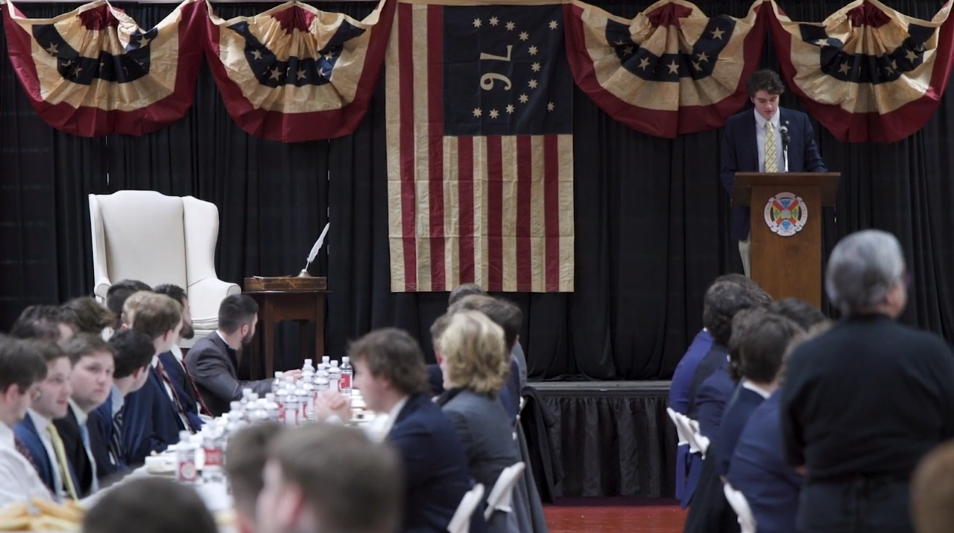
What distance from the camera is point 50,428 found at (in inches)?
143

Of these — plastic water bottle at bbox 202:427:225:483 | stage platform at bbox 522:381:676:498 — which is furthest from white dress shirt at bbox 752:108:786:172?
plastic water bottle at bbox 202:427:225:483

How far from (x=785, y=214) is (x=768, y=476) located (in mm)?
3660

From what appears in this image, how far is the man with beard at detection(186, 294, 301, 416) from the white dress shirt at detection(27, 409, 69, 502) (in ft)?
8.17

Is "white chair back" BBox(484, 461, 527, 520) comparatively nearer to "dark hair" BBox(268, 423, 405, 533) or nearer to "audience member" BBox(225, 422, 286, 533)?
"audience member" BBox(225, 422, 286, 533)

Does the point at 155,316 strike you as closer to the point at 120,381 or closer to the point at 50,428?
the point at 120,381

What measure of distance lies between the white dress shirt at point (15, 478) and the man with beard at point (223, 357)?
2.87 meters

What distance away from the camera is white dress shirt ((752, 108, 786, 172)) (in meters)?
7.45

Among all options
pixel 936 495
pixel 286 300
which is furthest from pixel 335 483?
pixel 286 300

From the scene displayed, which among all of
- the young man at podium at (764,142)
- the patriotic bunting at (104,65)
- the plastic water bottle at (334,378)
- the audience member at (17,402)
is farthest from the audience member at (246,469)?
the patriotic bunting at (104,65)

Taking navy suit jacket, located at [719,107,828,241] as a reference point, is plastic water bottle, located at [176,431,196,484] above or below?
below

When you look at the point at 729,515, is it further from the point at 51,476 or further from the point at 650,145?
the point at 650,145

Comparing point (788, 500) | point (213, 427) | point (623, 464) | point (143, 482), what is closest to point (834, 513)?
point (788, 500)

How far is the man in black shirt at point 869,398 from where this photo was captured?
2.74 metres

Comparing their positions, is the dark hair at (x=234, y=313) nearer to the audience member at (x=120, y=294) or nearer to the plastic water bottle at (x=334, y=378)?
the audience member at (x=120, y=294)
